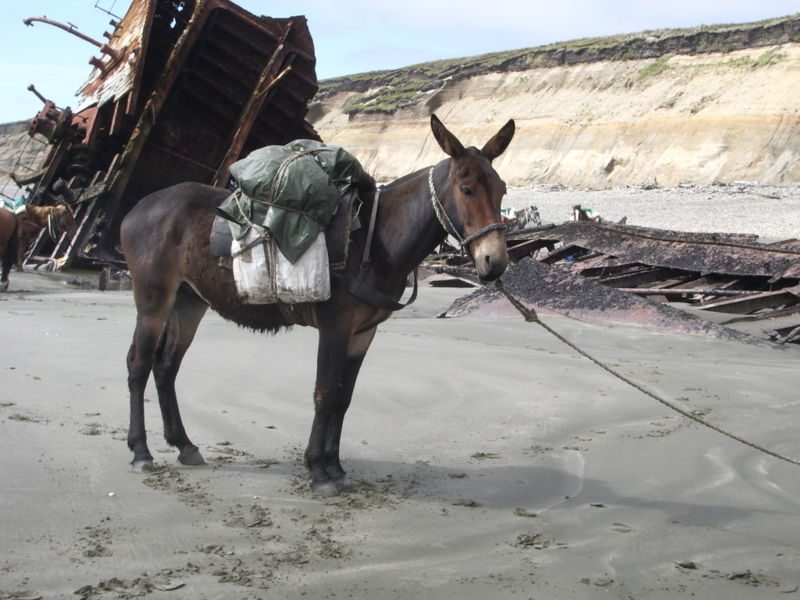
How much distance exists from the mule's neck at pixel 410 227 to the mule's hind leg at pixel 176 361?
1346 millimetres

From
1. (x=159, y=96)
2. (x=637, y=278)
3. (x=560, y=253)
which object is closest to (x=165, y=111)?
(x=159, y=96)

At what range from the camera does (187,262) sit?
5.54 meters

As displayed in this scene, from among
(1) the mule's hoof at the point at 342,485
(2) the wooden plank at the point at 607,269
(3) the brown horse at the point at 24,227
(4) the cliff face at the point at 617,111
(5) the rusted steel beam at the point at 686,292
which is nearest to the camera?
(1) the mule's hoof at the point at 342,485

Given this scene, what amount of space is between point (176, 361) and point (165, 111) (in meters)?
13.7

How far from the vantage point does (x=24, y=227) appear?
16094mm

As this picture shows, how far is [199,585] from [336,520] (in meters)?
1.03

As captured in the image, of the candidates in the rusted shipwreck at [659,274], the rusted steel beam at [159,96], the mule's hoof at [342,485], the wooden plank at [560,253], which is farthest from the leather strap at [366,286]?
the rusted steel beam at [159,96]

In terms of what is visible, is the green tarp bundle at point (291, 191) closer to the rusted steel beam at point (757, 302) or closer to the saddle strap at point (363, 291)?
the saddle strap at point (363, 291)

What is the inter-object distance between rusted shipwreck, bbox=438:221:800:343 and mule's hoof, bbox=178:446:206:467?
5.56 meters

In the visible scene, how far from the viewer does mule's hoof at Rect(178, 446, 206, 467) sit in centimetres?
549

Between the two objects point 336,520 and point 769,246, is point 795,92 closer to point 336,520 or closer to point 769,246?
point 769,246

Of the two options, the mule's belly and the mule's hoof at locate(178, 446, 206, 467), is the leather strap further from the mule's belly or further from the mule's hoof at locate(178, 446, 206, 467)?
the mule's hoof at locate(178, 446, 206, 467)

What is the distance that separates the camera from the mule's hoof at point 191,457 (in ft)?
18.0

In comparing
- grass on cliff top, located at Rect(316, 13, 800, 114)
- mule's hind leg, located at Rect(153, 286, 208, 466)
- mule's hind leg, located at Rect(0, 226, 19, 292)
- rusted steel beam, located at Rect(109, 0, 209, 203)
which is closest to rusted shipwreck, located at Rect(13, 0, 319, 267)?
rusted steel beam, located at Rect(109, 0, 209, 203)
